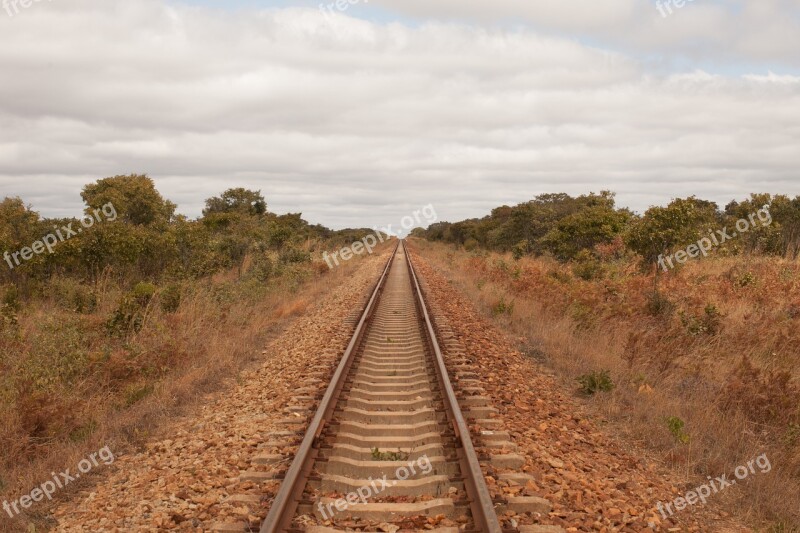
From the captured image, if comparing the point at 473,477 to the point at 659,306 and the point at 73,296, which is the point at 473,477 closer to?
the point at 659,306

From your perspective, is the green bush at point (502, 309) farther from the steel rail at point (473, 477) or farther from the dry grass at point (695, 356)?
the steel rail at point (473, 477)

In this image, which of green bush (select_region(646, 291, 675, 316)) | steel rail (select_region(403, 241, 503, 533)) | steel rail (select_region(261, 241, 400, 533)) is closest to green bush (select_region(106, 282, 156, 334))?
steel rail (select_region(261, 241, 400, 533))

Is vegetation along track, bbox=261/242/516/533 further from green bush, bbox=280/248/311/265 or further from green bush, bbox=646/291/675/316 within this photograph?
green bush, bbox=280/248/311/265

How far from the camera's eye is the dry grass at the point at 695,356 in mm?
5758

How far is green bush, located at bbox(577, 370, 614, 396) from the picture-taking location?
7797 mm

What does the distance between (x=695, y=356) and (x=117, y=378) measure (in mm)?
9448

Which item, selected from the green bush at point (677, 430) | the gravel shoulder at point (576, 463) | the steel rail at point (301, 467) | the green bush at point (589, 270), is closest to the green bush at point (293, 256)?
the green bush at point (589, 270)

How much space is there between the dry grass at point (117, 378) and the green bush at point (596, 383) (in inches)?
205

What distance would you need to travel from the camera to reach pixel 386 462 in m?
5.26

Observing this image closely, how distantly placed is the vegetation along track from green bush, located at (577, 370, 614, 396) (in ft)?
6.67

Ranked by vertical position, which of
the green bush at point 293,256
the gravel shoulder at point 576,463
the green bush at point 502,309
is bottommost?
the gravel shoulder at point 576,463

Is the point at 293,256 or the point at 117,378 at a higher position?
the point at 293,256

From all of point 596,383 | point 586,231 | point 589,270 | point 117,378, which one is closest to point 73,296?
point 117,378

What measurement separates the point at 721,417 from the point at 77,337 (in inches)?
378
